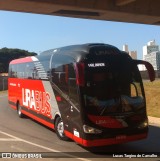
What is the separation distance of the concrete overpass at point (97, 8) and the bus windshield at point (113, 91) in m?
4.85

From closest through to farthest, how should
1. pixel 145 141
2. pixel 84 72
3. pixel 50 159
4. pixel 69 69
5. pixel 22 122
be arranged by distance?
pixel 50 159
pixel 84 72
pixel 69 69
pixel 145 141
pixel 22 122

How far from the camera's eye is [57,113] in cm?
1285

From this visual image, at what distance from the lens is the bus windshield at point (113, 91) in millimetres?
10500

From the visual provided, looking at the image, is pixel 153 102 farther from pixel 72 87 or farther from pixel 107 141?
pixel 107 141

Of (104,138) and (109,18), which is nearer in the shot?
(104,138)

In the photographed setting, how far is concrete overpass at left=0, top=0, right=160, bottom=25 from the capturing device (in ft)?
46.8

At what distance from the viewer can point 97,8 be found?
51.7 ft

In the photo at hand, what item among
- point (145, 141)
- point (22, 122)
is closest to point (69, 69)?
point (145, 141)

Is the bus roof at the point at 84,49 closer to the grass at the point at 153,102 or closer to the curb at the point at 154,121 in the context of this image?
the curb at the point at 154,121

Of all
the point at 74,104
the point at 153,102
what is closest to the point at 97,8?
the point at 74,104

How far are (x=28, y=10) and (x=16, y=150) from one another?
264 inches

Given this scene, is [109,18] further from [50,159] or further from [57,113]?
[50,159]

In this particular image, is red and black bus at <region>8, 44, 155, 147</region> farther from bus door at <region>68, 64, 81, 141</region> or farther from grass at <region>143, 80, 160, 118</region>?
grass at <region>143, 80, 160, 118</region>

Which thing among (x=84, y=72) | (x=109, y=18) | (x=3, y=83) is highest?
(x=109, y=18)
